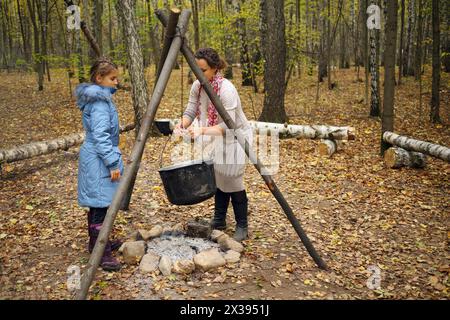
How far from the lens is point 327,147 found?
827 cm

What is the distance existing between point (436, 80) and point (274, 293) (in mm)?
8669

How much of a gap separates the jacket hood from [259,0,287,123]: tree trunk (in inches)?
254

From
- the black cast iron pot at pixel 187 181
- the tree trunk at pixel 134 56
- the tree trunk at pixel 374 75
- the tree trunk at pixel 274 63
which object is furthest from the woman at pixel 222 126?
the tree trunk at pixel 374 75

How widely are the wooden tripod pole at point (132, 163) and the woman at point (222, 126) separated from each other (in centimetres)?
40

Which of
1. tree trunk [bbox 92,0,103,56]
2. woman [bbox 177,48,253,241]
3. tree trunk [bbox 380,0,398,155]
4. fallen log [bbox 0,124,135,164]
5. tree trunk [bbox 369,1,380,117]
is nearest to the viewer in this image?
woman [bbox 177,48,253,241]

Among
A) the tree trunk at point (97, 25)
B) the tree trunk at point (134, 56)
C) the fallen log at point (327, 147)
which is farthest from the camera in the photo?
the tree trunk at point (97, 25)

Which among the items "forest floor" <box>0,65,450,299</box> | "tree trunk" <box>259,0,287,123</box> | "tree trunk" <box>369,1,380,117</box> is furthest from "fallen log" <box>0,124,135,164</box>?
"tree trunk" <box>369,1,380,117</box>

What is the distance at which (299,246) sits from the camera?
4641 millimetres

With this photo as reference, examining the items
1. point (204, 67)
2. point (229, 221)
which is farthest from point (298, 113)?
point (204, 67)

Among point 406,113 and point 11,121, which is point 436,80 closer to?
point 406,113

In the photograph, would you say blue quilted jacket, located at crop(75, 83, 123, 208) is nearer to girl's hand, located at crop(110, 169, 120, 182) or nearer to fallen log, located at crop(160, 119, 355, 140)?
girl's hand, located at crop(110, 169, 120, 182)

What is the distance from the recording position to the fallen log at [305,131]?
8430 mm

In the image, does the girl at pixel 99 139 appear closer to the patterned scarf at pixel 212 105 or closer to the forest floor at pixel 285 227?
the forest floor at pixel 285 227

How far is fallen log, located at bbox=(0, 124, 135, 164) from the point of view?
6.72 metres
